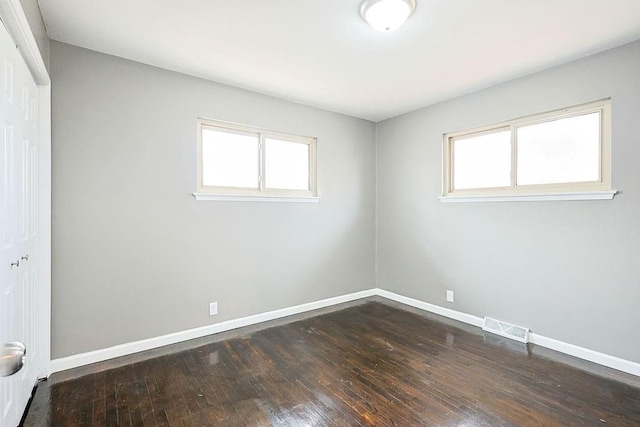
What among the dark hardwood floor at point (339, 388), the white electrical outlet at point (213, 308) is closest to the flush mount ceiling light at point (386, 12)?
the dark hardwood floor at point (339, 388)

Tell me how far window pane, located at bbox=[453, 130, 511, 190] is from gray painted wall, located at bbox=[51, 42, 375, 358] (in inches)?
69.2

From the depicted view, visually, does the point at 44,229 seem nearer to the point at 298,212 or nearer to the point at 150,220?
the point at 150,220

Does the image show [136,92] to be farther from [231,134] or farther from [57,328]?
[57,328]

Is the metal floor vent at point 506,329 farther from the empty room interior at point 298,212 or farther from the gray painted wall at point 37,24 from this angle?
the gray painted wall at point 37,24

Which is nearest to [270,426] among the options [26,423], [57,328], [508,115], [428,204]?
[26,423]

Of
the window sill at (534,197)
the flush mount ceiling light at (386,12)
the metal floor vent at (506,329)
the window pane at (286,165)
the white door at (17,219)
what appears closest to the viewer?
the white door at (17,219)

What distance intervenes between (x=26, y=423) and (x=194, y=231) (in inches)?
65.2

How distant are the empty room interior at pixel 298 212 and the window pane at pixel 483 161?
2cm

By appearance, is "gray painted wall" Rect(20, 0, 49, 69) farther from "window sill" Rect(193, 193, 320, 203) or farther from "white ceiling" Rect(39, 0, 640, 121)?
"window sill" Rect(193, 193, 320, 203)

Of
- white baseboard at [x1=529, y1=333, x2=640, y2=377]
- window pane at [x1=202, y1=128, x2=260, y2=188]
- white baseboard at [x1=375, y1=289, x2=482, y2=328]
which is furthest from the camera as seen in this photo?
white baseboard at [x1=375, y1=289, x2=482, y2=328]

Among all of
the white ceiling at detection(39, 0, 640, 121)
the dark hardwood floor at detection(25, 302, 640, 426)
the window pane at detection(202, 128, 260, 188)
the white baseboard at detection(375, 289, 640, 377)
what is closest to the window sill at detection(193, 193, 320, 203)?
the window pane at detection(202, 128, 260, 188)

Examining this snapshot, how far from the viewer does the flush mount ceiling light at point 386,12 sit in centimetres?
188

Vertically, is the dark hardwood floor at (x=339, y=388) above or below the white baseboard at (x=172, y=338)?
below

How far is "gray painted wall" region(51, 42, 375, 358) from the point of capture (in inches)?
96.1
